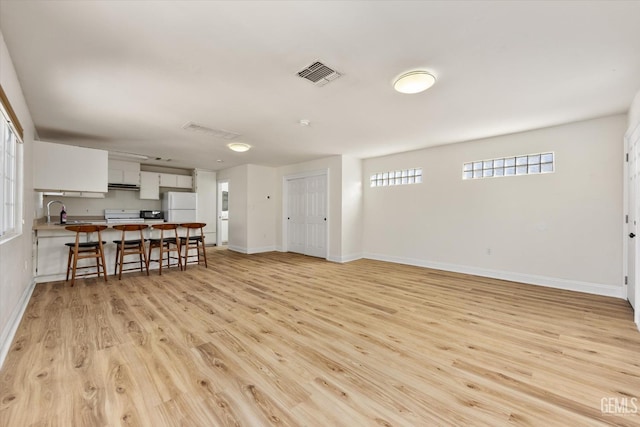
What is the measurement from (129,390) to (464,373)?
220 cm

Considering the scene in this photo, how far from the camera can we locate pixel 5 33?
1.95m

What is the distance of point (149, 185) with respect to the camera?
23.8 feet

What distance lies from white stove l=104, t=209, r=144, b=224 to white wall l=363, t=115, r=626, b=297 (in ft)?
21.2

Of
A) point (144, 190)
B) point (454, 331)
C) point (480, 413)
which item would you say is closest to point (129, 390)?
point (480, 413)

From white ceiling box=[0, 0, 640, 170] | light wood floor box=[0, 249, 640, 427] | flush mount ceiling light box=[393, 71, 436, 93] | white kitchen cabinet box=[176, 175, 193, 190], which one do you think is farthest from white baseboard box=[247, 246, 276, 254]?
flush mount ceiling light box=[393, 71, 436, 93]

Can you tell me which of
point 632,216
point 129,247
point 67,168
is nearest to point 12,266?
point 129,247

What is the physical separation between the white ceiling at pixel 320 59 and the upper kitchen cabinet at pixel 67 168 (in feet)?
1.56

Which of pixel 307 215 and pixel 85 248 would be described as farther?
pixel 307 215

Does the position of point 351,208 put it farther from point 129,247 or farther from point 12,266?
point 12,266

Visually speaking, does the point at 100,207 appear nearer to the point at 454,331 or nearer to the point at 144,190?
the point at 144,190

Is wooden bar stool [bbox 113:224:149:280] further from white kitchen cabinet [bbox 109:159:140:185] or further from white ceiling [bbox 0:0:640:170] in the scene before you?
white kitchen cabinet [bbox 109:159:140:185]

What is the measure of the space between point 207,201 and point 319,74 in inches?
265

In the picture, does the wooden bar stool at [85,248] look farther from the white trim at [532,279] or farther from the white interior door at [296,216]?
the white trim at [532,279]

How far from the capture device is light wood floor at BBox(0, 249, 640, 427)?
5.00 ft
